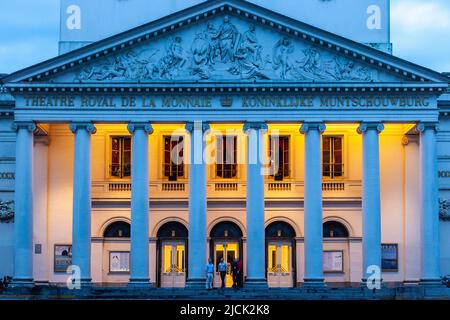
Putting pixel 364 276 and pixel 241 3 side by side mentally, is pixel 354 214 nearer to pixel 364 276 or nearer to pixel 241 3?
pixel 364 276

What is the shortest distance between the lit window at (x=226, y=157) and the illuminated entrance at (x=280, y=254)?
3.54m

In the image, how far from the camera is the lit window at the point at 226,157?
49.0 metres

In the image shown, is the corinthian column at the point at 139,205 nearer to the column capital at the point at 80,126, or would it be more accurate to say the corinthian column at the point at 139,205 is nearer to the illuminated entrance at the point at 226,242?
the column capital at the point at 80,126

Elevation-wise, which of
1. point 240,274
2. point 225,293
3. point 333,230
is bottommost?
point 225,293

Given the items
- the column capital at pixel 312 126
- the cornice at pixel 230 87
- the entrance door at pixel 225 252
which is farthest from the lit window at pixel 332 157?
the entrance door at pixel 225 252

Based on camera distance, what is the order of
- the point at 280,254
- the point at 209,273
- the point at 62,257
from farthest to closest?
the point at 280,254
the point at 62,257
the point at 209,273

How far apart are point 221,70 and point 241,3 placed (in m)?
3.30

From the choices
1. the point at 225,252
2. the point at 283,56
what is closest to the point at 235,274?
the point at 225,252

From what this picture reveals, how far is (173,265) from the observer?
161 ft

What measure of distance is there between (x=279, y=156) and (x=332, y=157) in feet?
9.20

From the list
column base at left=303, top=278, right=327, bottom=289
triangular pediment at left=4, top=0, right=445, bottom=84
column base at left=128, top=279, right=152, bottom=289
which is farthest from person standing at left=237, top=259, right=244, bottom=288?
triangular pediment at left=4, top=0, right=445, bottom=84

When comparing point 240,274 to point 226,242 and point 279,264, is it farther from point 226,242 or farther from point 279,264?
point 279,264

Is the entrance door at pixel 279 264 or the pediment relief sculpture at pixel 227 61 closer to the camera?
the pediment relief sculpture at pixel 227 61

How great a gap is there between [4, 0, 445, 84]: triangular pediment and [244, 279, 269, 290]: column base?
9.45m
